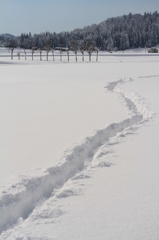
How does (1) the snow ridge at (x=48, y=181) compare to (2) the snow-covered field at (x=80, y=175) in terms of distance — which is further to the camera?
(1) the snow ridge at (x=48, y=181)

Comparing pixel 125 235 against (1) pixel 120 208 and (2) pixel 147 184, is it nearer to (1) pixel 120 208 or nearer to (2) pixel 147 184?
(1) pixel 120 208

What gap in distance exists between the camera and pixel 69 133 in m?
8.99

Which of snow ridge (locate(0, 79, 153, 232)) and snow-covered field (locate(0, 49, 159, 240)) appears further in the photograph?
snow ridge (locate(0, 79, 153, 232))

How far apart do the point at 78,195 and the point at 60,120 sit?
5.80m

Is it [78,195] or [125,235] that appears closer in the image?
[125,235]

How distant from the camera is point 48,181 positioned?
19.0 ft

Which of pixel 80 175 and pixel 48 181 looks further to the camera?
pixel 80 175

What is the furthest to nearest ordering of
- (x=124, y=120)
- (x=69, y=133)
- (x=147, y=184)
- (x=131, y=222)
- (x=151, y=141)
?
(x=124, y=120) < (x=69, y=133) < (x=151, y=141) < (x=147, y=184) < (x=131, y=222)

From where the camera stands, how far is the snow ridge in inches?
185

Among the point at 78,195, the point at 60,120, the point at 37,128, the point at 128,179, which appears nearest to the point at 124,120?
the point at 60,120

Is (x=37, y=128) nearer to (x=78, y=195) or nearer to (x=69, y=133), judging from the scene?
(x=69, y=133)

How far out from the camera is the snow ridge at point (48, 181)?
4691 millimetres

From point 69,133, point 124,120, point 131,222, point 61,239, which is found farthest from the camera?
point 124,120

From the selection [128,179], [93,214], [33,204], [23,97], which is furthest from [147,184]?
[23,97]
